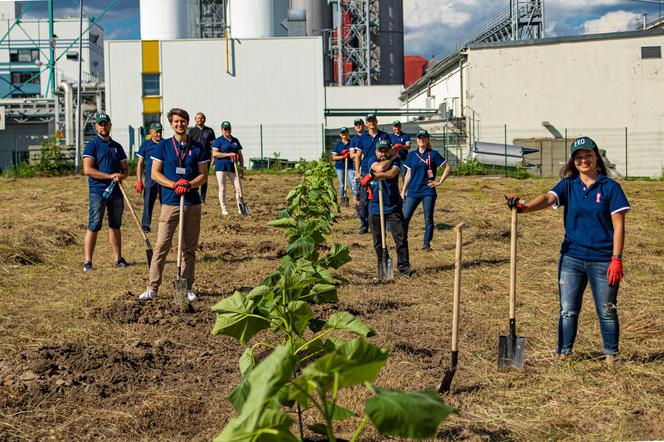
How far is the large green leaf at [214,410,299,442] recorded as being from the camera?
256 centimetres

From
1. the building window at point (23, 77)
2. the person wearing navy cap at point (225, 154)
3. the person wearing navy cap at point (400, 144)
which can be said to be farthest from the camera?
the building window at point (23, 77)

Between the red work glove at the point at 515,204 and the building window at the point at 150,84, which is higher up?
the building window at the point at 150,84

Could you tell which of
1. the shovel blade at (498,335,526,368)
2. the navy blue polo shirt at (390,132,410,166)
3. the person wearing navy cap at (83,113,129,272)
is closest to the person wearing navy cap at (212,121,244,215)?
the navy blue polo shirt at (390,132,410,166)

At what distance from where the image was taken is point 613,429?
15.3ft

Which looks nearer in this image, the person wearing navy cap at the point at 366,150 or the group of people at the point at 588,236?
the group of people at the point at 588,236

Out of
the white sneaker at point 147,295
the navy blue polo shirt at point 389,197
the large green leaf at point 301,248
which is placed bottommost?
the white sneaker at point 147,295

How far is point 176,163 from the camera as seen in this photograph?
8.27 meters

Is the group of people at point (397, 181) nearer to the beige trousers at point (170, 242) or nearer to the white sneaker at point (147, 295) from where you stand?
the beige trousers at point (170, 242)

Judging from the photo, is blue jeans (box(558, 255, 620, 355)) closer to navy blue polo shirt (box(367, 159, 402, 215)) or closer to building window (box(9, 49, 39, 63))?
navy blue polo shirt (box(367, 159, 402, 215))

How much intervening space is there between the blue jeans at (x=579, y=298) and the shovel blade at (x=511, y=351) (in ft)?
1.21

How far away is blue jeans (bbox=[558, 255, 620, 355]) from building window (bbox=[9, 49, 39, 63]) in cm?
5367

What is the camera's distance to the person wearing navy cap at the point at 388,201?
10.0 metres

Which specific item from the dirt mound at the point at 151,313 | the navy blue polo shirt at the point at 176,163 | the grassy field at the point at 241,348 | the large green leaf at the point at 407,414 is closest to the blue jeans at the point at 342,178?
the grassy field at the point at 241,348

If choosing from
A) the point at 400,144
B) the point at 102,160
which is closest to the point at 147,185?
the point at 102,160
